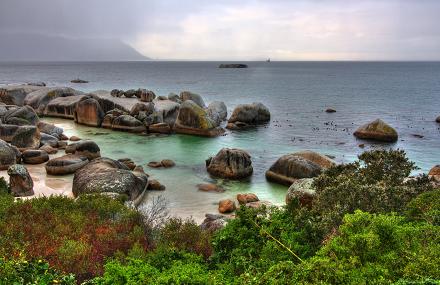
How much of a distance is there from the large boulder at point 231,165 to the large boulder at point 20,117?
2118cm

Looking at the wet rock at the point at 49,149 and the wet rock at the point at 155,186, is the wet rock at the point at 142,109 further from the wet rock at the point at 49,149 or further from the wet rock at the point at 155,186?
the wet rock at the point at 155,186

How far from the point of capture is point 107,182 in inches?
886

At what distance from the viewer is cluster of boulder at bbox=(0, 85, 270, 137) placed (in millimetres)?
43844

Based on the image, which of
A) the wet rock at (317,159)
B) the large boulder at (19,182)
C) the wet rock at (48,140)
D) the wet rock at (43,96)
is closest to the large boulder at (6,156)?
the large boulder at (19,182)

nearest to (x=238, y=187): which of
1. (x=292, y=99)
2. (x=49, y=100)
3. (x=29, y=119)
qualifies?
(x=29, y=119)

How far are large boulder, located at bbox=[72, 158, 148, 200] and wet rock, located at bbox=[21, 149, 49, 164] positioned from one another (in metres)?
7.67

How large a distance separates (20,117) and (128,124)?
10649 mm

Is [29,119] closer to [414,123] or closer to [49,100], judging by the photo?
[49,100]

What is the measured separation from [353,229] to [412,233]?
127cm

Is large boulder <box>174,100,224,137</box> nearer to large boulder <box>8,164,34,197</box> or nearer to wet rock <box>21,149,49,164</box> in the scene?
wet rock <box>21,149,49,164</box>

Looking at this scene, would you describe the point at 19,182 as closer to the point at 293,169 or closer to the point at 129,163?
the point at 129,163

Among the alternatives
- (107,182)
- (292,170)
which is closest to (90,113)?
(107,182)

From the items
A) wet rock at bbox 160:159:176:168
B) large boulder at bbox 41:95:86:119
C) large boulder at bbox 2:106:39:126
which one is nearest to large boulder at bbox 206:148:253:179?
wet rock at bbox 160:159:176:168

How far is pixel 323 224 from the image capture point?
11.2m
